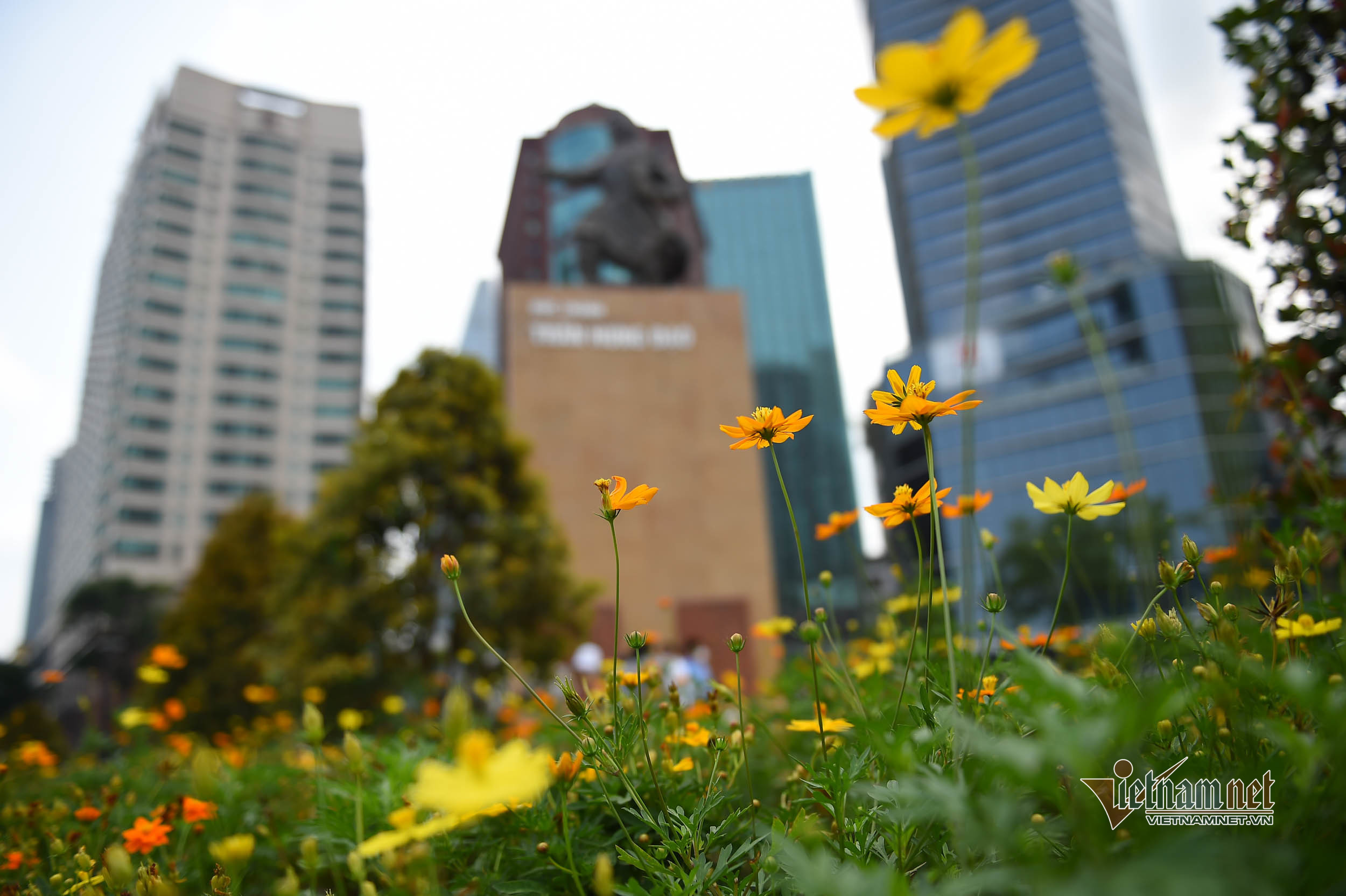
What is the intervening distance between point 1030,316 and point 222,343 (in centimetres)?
4309

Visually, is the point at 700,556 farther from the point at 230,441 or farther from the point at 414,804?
the point at 230,441

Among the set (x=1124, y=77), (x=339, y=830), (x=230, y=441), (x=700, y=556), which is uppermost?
(x=1124, y=77)

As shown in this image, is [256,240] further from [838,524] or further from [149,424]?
[838,524]

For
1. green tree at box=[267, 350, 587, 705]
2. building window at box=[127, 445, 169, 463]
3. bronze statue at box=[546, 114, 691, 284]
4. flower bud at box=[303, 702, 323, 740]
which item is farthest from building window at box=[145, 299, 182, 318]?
flower bud at box=[303, 702, 323, 740]

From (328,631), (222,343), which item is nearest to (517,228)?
(222,343)

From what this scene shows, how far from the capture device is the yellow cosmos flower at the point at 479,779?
1.39 feet

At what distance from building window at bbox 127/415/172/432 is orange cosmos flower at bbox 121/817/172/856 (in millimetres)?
43775

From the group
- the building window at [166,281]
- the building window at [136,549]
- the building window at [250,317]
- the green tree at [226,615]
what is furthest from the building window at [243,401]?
the green tree at [226,615]

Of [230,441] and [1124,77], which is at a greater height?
[1124,77]

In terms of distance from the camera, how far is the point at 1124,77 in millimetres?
49781

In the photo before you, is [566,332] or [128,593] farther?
[128,593]

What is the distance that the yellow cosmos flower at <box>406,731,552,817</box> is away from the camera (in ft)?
1.39

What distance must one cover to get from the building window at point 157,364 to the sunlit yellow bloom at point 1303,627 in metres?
46.2

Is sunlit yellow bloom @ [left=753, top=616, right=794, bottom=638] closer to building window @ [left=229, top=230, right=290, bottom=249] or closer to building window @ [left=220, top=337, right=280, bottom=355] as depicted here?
building window @ [left=220, top=337, right=280, bottom=355]
